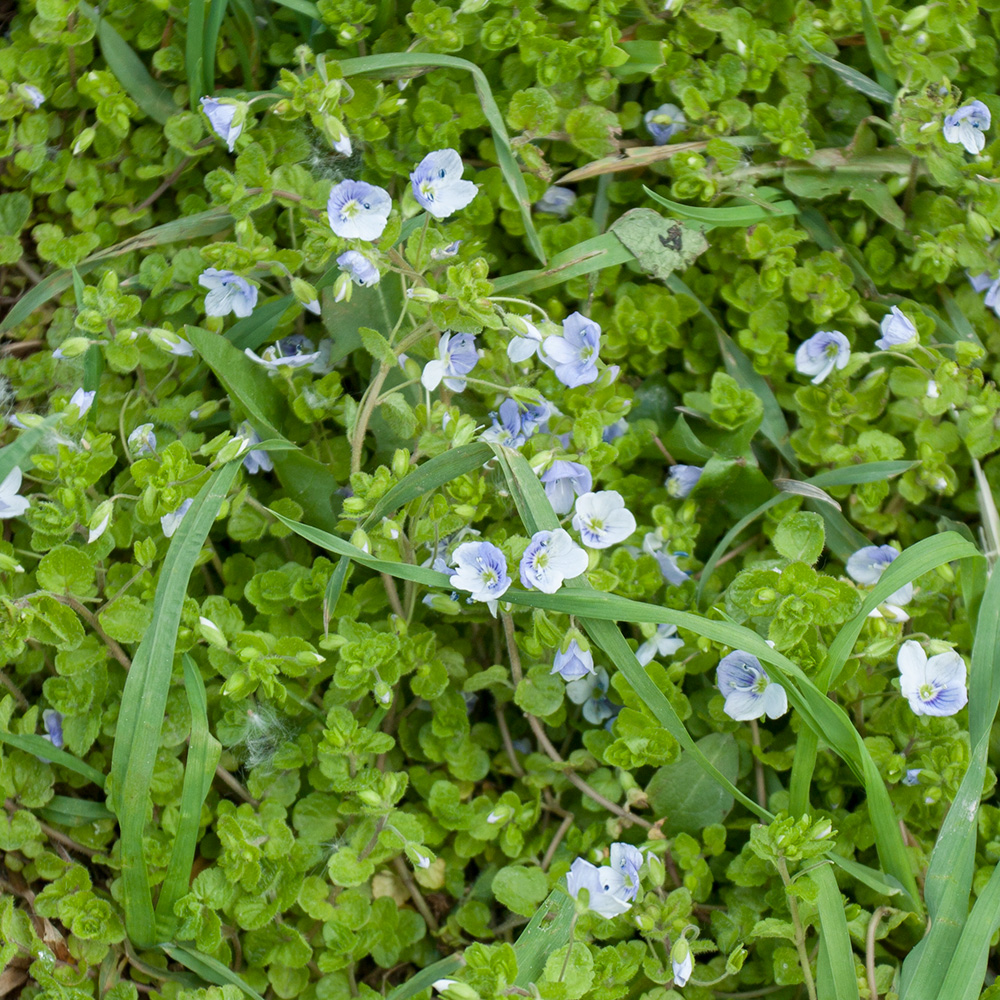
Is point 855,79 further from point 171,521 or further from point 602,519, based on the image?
point 171,521

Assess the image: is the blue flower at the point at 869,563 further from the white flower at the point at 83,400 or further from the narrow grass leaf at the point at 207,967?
the white flower at the point at 83,400

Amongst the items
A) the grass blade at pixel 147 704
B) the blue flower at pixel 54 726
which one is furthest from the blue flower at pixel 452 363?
the blue flower at pixel 54 726

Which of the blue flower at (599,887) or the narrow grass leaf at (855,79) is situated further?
the narrow grass leaf at (855,79)

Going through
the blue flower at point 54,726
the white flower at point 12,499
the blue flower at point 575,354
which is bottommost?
the blue flower at point 54,726

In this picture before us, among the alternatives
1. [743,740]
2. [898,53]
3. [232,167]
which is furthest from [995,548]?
[232,167]

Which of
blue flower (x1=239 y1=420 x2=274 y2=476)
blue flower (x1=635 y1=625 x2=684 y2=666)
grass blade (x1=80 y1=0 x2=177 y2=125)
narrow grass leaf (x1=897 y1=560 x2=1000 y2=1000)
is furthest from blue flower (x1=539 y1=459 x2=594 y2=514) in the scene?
grass blade (x1=80 y1=0 x2=177 y2=125)

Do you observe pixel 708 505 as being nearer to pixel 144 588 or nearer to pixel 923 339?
pixel 923 339

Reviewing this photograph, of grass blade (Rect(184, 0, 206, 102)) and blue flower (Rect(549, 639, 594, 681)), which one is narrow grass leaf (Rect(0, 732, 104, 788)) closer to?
blue flower (Rect(549, 639, 594, 681))
